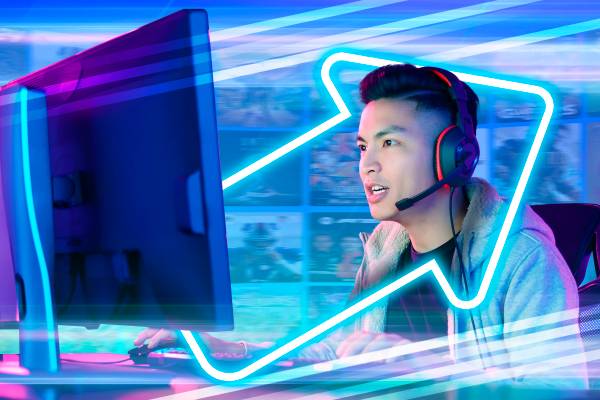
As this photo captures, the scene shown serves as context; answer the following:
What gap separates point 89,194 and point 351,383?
433 millimetres

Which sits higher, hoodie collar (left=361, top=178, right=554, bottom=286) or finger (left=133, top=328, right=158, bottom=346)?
hoodie collar (left=361, top=178, right=554, bottom=286)

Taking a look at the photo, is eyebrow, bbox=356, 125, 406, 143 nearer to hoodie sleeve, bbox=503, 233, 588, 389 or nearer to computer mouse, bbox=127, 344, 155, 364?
hoodie sleeve, bbox=503, 233, 588, 389

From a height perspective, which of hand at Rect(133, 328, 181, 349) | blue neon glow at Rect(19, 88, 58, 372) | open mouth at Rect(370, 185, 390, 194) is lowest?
hand at Rect(133, 328, 181, 349)

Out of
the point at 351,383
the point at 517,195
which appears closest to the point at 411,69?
the point at 517,195

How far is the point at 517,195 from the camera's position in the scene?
151cm

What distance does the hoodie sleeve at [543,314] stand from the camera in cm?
144

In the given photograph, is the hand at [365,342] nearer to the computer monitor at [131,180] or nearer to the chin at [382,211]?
the chin at [382,211]

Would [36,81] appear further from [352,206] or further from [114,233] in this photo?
[352,206]

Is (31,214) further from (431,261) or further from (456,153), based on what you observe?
(431,261)

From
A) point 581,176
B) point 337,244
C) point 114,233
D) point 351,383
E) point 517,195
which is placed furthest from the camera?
point 337,244

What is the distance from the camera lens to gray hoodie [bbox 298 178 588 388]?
4.73 ft

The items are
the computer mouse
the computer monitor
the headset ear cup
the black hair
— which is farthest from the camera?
the black hair

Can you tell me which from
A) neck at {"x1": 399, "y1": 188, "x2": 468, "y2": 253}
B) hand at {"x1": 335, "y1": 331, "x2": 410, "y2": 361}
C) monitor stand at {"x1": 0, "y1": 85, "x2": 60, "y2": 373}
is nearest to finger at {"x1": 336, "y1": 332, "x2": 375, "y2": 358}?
hand at {"x1": 335, "y1": 331, "x2": 410, "y2": 361}

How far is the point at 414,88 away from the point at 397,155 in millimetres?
139
